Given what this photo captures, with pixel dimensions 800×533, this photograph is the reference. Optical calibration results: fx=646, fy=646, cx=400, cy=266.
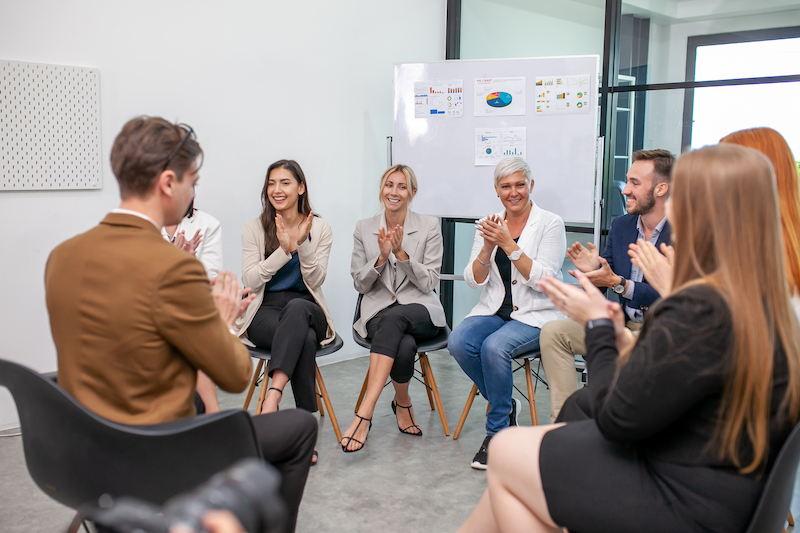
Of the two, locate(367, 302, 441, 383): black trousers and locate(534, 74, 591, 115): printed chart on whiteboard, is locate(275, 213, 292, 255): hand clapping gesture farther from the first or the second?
locate(534, 74, 591, 115): printed chart on whiteboard

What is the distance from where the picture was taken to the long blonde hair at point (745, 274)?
1.18 meters

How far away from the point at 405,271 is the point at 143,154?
6.17 feet

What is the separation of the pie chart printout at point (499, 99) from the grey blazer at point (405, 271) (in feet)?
3.24

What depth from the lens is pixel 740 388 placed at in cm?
118

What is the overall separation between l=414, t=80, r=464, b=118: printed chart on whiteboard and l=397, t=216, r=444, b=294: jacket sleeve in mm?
983

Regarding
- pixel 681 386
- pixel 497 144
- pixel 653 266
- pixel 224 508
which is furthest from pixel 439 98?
pixel 224 508

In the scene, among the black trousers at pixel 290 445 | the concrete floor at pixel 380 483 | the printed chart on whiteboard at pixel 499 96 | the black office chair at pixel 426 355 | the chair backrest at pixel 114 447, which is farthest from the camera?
the printed chart on whiteboard at pixel 499 96

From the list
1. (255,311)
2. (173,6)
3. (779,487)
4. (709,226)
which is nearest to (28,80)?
(173,6)

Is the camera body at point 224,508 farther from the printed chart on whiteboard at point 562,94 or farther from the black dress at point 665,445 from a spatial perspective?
the printed chart on whiteboard at point 562,94

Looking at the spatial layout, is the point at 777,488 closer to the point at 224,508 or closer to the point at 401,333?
the point at 224,508

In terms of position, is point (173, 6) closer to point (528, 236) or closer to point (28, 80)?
point (28, 80)

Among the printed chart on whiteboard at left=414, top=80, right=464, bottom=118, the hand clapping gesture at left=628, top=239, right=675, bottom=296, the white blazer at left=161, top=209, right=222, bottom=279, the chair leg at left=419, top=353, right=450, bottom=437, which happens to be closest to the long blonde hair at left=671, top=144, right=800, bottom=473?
the hand clapping gesture at left=628, top=239, right=675, bottom=296

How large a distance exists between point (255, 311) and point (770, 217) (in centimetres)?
227

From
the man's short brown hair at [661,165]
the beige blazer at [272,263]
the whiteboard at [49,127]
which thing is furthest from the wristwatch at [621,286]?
the whiteboard at [49,127]
